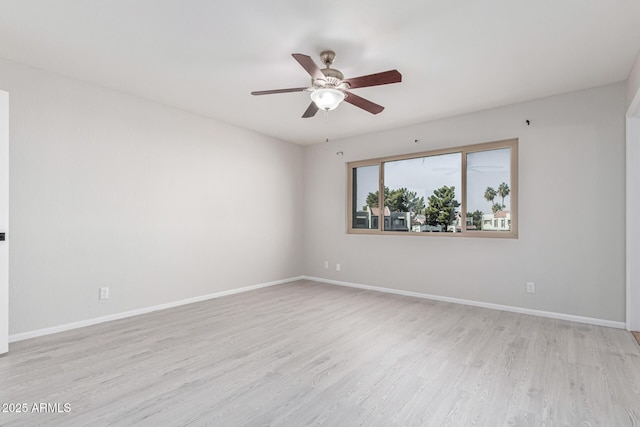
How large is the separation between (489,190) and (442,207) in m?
0.66

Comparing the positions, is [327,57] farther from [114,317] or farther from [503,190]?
[114,317]

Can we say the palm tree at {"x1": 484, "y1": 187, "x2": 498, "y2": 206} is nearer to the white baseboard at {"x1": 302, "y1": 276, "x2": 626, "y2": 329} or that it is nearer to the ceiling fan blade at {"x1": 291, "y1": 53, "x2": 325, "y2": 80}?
the white baseboard at {"x1": 302, "y1": 276, "x2": 626, "y2": 329}

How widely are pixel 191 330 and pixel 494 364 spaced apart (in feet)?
9.06

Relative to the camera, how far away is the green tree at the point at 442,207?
4570 mm

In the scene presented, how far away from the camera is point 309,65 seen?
7.82ft

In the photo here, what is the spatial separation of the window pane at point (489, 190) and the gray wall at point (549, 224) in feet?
0.61

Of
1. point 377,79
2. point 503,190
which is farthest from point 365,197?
point 377,79

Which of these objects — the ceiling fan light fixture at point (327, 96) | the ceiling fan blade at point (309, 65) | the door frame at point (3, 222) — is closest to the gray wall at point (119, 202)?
the door frame at point (3, 222)

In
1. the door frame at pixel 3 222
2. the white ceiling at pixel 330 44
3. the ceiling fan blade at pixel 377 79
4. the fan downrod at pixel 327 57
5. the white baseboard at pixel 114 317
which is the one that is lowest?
the white baseboard at pixel 114 317

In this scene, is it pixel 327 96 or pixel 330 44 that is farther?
pixel 327 96

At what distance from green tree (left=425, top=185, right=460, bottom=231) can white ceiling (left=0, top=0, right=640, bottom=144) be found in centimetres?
132

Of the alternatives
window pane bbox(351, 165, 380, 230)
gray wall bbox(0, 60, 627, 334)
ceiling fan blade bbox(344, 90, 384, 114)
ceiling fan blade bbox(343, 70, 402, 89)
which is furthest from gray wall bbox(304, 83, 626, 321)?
ceiling fan blade bbox(343, 70, 402, 89)

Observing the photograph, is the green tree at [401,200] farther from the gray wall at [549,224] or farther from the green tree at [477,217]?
the green tree at [477,217]

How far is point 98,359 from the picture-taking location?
101 inches
